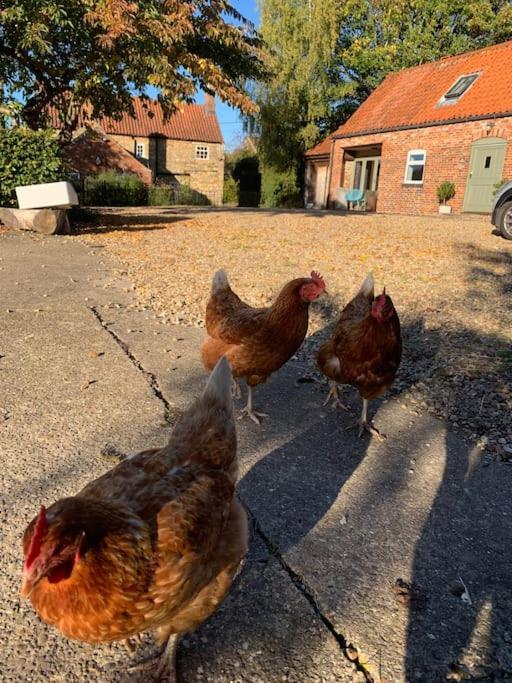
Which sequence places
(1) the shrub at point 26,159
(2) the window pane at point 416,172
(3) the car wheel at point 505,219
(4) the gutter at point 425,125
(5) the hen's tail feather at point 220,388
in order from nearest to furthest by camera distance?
(5) the hen's tail feather at point 220,388 → (3) the car wheel at point 505,219 → (1) the shrub at point 26,159 → (4) the gutter at point 425,125 → (2) the window pane at point 416,172

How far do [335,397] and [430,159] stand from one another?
69.3ft

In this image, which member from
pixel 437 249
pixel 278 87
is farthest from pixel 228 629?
pixel 278 87

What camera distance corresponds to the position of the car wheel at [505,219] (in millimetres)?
11125

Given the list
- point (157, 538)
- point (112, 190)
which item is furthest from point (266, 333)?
point (112, 190)

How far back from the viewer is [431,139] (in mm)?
21438

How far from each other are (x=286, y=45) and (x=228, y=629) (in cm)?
3277

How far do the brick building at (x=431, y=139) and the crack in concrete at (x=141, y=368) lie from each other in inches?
740

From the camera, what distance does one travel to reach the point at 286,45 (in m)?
28.4

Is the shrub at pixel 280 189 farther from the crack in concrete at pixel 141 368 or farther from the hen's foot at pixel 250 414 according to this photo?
the hen's foot at pixel 250 414

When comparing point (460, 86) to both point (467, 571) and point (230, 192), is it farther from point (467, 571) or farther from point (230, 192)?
point (467, 571)

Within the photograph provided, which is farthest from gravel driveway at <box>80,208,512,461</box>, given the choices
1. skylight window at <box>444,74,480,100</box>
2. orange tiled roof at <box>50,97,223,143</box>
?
orange tiled roof at <box>50,97,223,143</box>

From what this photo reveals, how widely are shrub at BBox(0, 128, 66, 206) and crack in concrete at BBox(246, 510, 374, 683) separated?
13.3 metres

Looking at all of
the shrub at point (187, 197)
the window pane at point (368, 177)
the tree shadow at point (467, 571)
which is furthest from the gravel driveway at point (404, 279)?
the shrub at point (187, 197)

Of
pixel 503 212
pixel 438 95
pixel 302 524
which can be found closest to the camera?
pixel 302 524
